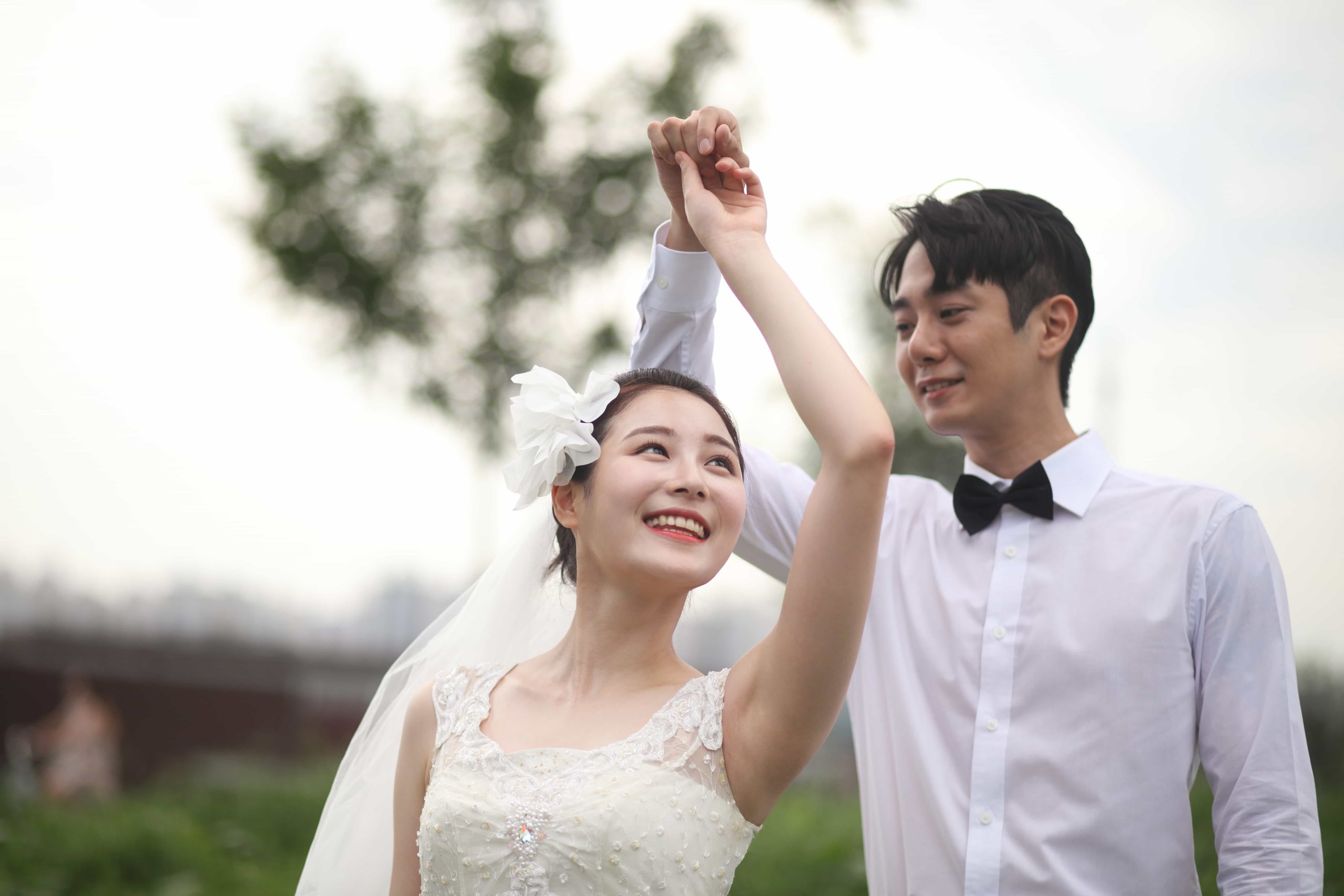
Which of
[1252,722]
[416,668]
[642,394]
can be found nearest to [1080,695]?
[1252,722]

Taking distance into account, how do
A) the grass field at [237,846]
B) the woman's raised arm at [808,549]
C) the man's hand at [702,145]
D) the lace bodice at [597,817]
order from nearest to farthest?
1. the woman's raised arm at [808,549]
2. the lace bodice at [597,817]
3. the man's hand at [702,145]
4. the grass field at [237,846]

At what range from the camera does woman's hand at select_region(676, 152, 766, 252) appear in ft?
7.05

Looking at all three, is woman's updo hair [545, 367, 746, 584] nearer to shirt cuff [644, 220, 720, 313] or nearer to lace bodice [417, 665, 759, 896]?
shirt cuff [644, 220, 720, 313]

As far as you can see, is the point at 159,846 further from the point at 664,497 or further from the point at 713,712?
the point at 664,497

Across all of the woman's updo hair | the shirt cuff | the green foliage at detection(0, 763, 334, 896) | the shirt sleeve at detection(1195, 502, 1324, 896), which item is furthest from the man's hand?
the green foliage at detection(0, 763, 334, 896)

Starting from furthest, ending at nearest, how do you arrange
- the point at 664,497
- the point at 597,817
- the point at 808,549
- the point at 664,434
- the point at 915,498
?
the point at 915,498
the point at 664,434
the point at 664,497
the point at 597,817
the point at 808,549

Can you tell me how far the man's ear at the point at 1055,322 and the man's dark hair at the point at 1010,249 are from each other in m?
0.03

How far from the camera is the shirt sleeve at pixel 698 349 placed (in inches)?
108

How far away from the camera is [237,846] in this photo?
26.4ft

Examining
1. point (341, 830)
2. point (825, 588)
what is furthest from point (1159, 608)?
point (341, 830)

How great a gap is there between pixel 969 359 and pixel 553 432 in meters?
1.03

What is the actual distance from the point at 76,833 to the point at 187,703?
557 centimetres

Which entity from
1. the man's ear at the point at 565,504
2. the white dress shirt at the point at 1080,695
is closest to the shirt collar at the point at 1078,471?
the white dress shirt at the point at 1080,695

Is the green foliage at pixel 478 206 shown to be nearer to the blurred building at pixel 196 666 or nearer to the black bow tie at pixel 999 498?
the blurred building at pixel 196 666
